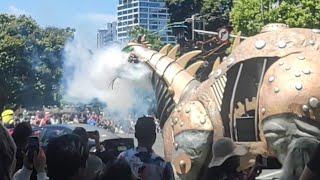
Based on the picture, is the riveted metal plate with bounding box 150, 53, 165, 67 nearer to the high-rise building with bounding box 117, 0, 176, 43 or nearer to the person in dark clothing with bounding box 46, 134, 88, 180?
the person in dark clothing with bounding box 46, 134, 88, 180

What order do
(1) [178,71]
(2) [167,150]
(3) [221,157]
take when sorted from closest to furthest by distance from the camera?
(3) [221,157], (2) [167,150], (1) [178,71]

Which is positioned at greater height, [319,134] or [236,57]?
[236,57]

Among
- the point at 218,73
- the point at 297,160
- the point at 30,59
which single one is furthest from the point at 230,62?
the point at 30,59

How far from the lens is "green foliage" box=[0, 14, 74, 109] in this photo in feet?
135

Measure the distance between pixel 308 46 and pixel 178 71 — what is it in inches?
100

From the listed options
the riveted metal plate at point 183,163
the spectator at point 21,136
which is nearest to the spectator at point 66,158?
the spectator at point 21,136

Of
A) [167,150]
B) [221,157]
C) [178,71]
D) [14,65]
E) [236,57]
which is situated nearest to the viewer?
[221,157]

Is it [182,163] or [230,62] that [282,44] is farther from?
[182,163]

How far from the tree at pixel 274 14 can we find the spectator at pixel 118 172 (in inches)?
1118

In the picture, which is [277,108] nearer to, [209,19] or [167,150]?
[167,150]

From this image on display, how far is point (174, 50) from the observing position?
10.3 meters

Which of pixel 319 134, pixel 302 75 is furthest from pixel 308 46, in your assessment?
pixel 319 134

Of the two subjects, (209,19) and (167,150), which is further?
(209,19)

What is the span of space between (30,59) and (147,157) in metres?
38.5
